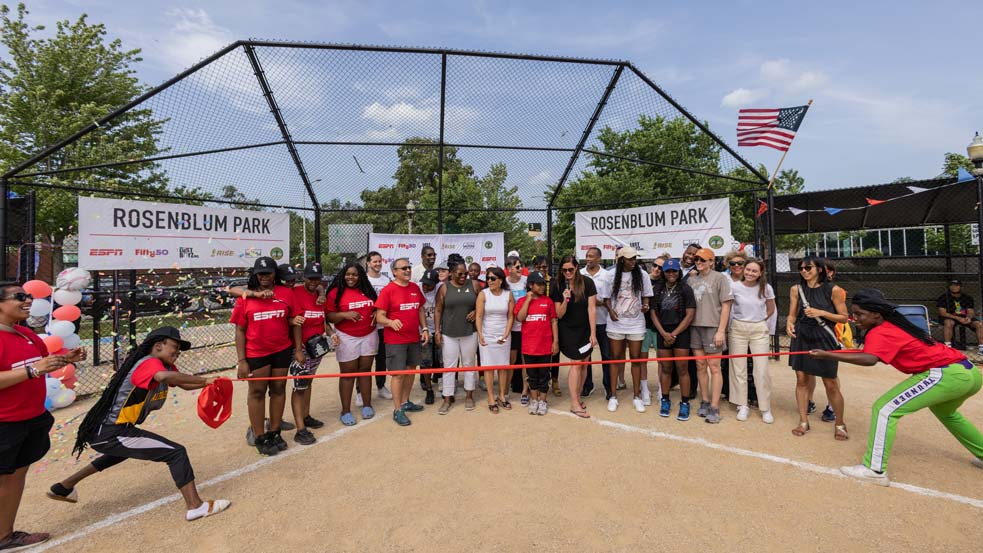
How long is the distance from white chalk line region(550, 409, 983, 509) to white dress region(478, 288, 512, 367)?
949mm

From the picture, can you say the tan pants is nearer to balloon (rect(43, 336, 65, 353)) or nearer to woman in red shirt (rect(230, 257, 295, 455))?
woman in red shirt (rect(230, 257, 295, 455))

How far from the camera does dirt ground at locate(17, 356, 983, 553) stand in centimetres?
273

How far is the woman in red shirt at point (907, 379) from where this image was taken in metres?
3.26

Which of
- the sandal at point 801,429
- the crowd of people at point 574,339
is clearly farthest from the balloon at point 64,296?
the sandal at point 801,429

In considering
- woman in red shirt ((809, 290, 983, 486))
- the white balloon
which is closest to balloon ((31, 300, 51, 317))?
the white balloon

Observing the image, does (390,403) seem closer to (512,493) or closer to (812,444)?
(512,493)

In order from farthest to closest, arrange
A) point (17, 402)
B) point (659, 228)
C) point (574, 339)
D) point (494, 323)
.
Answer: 1. point (659, 228)
2. point (494, 323)
3. point (574, 339)
4. point (17, 402)

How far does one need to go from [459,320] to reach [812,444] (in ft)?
12.6

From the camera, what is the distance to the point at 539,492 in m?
3.26

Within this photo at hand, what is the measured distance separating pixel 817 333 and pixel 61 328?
8023mm

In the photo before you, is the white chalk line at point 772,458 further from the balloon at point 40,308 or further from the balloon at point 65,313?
the balloon at point 40,308

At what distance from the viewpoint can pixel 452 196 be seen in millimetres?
15070

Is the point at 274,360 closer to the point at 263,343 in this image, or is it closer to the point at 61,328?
the point at 263,343

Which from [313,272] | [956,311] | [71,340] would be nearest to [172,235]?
[71,340]
